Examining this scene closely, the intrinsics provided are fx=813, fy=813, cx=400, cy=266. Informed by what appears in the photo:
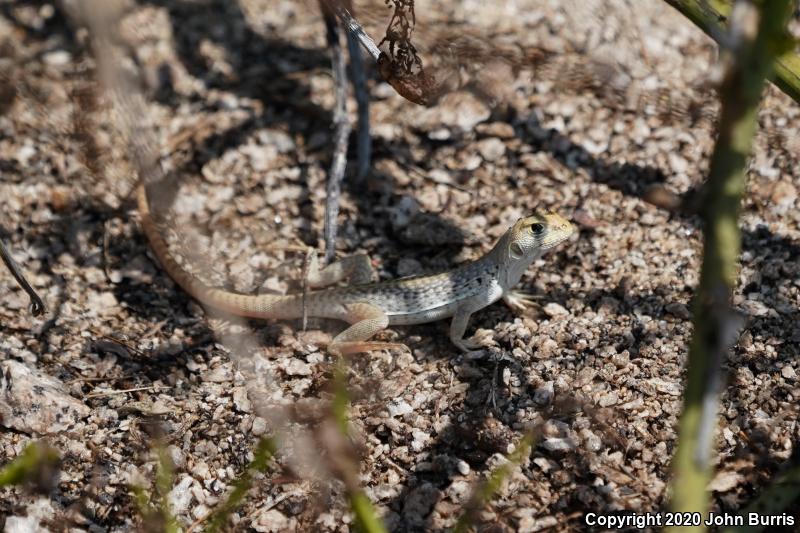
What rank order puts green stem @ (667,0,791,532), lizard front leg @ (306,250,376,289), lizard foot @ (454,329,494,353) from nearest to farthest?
green stem @ (667,0,791,532) → lizard foot @ (454,329,494,353) → lizard front leg @ (306,250,376,289)

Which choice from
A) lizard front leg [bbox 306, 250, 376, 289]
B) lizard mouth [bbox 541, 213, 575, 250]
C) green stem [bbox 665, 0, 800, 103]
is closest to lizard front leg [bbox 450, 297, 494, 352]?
lizard mouth [bbox 541, 213, 575, 250]

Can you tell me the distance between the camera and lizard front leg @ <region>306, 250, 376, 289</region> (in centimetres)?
435

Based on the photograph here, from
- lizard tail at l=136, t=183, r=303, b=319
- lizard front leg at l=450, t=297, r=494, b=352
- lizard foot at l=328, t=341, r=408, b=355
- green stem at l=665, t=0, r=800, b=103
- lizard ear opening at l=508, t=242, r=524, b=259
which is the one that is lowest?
lizard foot at l=328, t=341, r=408, b=355

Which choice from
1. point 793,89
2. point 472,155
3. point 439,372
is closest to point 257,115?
point 472,155

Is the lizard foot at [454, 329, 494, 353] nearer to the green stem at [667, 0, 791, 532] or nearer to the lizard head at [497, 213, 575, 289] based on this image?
the lizard head at [497, 213, 575, 289]

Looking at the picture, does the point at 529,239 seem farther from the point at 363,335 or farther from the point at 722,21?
the point at 722,21

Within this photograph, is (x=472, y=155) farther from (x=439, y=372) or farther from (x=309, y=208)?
(x=439, y=372)

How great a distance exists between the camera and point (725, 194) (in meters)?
1.74

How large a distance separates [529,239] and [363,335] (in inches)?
37.5

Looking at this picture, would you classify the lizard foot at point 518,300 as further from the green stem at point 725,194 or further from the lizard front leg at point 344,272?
the green stem at point 725,194

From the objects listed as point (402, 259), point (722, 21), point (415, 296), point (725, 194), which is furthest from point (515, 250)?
point (725, 194)

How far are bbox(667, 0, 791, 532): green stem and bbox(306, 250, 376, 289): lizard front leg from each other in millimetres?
2628

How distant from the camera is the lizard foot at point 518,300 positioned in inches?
165

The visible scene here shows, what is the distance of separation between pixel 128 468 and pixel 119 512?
0.21 metres
